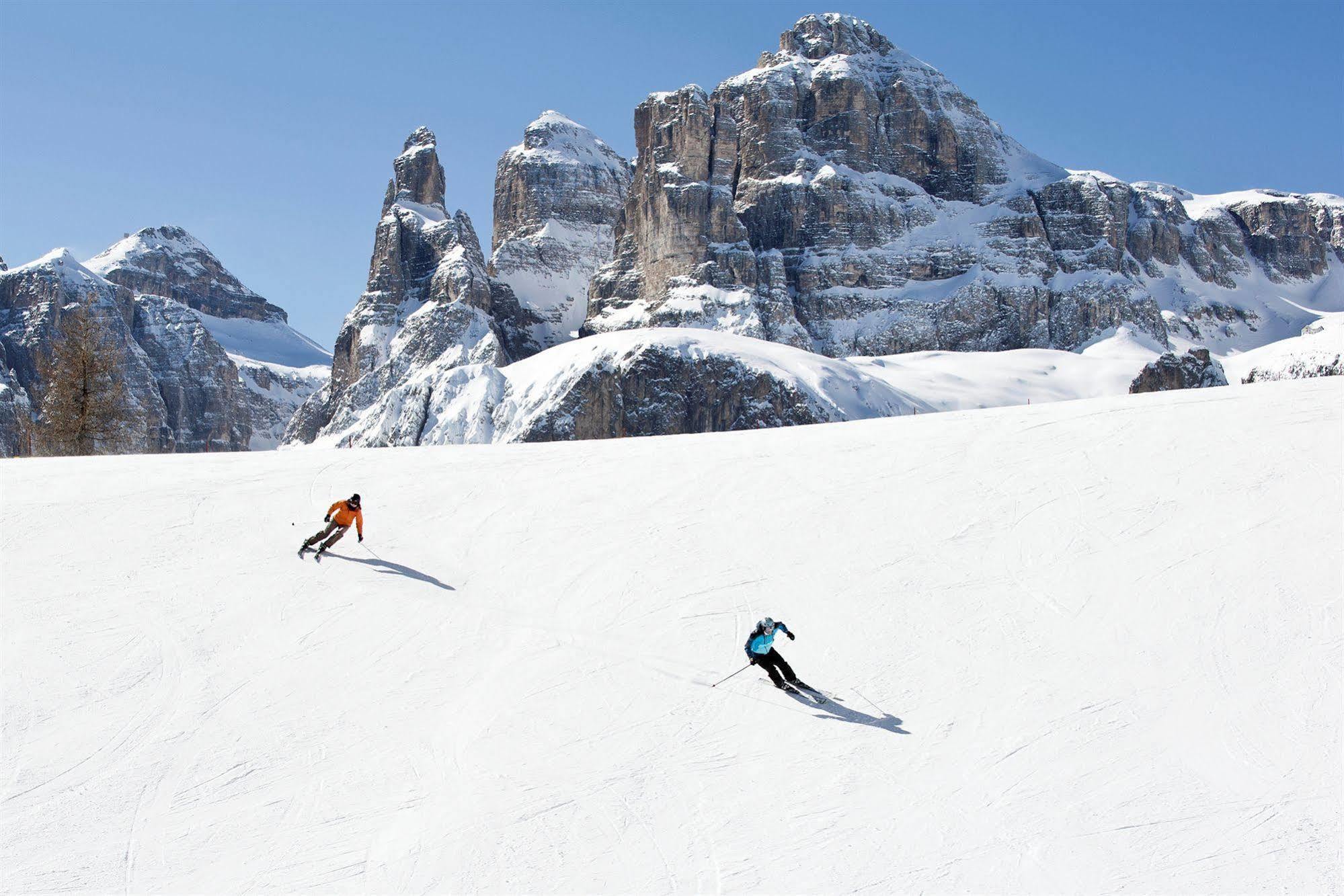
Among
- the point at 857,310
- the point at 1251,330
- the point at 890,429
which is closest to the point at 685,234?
the point at 857,310

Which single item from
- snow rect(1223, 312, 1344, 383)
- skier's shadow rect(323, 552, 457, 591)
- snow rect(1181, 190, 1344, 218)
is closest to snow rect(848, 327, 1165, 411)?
snow rect(1223, 312, 1344, 383)

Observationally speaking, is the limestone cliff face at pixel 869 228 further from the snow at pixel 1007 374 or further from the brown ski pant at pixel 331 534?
the brown ski pant at pixel 331 534

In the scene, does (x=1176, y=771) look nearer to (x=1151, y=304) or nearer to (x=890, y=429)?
(x=890, y=429)

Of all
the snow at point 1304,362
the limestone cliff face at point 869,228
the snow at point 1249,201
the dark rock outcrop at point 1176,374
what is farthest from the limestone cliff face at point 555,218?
the snow at point 1249,201

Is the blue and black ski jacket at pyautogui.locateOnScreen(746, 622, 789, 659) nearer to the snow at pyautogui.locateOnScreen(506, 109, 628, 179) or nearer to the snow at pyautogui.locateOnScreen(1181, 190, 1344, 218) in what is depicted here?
the snow at pyautogui.locateOnScreen(506, 109, 628, 179)

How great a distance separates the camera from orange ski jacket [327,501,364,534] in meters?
14.1

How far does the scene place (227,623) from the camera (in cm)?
1185

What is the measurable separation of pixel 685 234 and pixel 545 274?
142ft

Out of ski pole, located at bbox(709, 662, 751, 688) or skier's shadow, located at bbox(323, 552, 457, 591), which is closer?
ski pole, located at bbox(709, 662, 751, 688)

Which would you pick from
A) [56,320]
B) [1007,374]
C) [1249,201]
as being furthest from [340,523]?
[1249,201]

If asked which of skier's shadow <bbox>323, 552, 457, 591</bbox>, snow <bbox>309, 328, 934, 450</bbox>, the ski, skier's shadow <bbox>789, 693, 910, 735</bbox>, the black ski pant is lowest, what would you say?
skier's shadow <bbox>789, 693, 910, 735</bbox>

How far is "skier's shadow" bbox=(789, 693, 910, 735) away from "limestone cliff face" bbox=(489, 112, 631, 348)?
152m

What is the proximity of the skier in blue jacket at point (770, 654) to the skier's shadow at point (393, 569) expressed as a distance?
15.3 ft

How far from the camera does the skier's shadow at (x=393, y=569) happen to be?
43.7 ft
